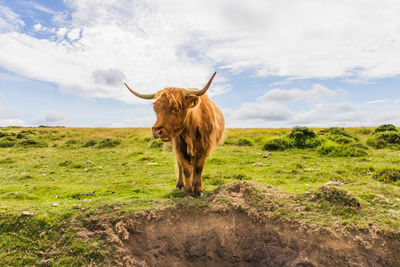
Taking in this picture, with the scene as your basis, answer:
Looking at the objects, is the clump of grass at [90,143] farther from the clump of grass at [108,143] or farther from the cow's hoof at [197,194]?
the cow's hoof at [197,194]

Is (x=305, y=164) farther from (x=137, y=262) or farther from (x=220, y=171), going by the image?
(x=137, y=262)

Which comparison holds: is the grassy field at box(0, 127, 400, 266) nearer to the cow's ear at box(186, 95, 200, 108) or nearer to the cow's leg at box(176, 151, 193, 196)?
the cow's leg at box(176, 151, 193, 196)

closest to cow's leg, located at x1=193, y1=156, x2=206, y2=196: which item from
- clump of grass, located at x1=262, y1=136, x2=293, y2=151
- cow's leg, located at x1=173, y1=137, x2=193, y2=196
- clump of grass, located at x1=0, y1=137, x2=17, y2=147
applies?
cow's leg, located at x1=173, y1=137, x2=193, y2=196

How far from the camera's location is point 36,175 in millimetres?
9953

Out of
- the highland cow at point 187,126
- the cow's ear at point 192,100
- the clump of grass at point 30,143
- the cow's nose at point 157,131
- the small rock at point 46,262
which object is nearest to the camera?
the small rock at point 46,262

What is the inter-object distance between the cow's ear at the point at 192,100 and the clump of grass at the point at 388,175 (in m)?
5.60

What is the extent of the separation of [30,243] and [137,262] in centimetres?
165

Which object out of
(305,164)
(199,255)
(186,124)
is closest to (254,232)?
(199,255)

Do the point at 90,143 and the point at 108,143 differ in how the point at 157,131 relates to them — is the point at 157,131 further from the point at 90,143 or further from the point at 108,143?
the point at 90,143

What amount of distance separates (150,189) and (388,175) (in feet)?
20.4

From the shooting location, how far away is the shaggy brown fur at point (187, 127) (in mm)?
4805

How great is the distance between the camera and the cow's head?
476cm

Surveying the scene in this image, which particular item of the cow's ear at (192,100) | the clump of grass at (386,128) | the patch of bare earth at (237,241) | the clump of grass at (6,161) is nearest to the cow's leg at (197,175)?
the patch of bare earth at (237,241)

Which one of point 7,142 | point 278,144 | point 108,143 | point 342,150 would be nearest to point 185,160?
point 342,150
